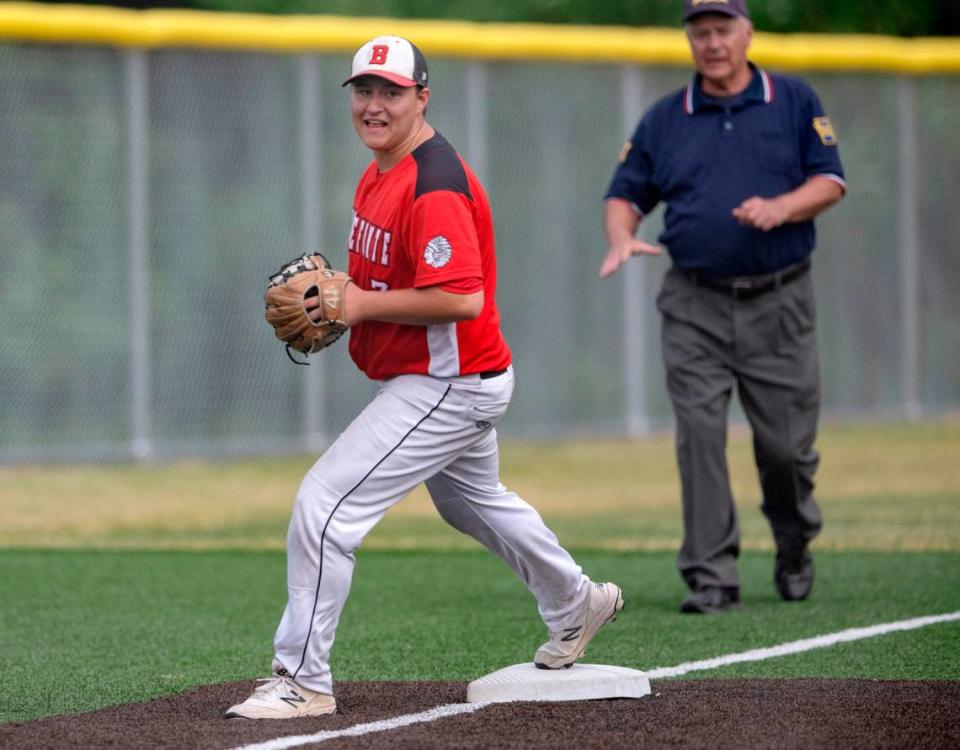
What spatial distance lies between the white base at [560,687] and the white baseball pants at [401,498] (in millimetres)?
224

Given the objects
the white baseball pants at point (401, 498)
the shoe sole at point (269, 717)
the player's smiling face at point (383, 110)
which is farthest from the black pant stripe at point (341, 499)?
the player's smiling face at point (383, 110)

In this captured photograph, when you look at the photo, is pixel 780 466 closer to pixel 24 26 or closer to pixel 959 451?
pixel 959 451

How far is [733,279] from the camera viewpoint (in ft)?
24.9

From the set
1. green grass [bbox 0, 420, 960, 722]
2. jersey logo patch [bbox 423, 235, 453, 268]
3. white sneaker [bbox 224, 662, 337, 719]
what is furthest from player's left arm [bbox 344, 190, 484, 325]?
green grass [bbox 0, 420, 960, 722]

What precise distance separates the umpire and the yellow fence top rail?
656cm

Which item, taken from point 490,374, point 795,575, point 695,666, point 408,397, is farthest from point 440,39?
point 408,397

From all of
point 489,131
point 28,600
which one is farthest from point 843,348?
point 28,600

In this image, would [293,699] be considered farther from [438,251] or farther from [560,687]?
[438,251]

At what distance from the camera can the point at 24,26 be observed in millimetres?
13008

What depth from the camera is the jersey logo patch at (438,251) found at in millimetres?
5086

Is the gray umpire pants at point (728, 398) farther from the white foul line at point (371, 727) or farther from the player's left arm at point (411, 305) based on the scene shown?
the player's left arm at point (411, 305)

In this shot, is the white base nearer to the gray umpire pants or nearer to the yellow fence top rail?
the gray umpire pants

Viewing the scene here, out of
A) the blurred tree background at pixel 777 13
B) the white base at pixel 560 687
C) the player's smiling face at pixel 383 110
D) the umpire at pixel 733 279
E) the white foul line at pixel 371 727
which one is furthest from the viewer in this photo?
the blurred tree background at pixel 777 13

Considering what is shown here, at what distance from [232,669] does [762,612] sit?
93.1 inches
